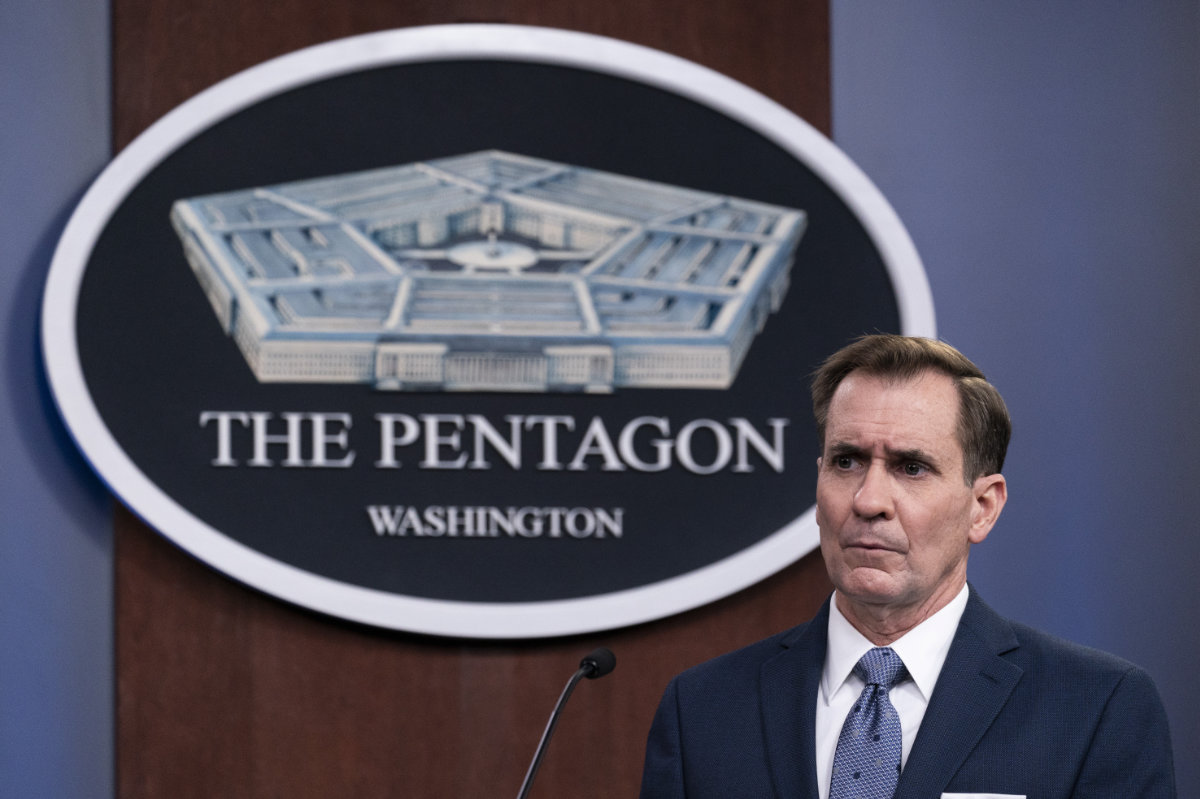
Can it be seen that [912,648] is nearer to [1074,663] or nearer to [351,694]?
[1074,663]

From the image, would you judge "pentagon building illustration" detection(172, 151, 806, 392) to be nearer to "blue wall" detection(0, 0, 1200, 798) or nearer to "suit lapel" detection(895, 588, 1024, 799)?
"blue wall" detection(0, 0, 1200, 798)

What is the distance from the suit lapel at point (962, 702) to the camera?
3.88ft

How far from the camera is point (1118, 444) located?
2.33m

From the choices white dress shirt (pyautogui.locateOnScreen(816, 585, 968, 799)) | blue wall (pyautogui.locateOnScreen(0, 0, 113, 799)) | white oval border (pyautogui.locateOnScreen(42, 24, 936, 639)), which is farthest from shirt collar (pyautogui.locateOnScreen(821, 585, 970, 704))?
blue wall (pyautogui.locateOnScreen(0, 0, 113, 799))

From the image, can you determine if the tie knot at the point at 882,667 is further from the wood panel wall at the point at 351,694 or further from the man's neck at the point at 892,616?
the wood panel wall at the point at 351,694

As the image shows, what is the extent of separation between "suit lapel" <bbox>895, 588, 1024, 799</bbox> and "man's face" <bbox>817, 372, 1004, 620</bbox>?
6 cm

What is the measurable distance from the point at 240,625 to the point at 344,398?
513 mm

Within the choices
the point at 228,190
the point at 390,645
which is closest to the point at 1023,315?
the point at 390,645

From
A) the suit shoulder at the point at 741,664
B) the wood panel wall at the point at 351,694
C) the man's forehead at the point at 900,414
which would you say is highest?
the man's forehead at the point at 900,414

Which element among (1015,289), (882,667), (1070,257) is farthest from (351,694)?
(1070,257)

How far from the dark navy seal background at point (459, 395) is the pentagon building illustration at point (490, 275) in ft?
0.12

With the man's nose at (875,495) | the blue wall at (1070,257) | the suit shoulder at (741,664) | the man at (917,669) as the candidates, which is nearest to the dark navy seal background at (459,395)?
the blue wall at (1070,257)

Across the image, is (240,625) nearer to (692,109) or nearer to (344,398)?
(344,398)

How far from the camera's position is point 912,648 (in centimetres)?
128
